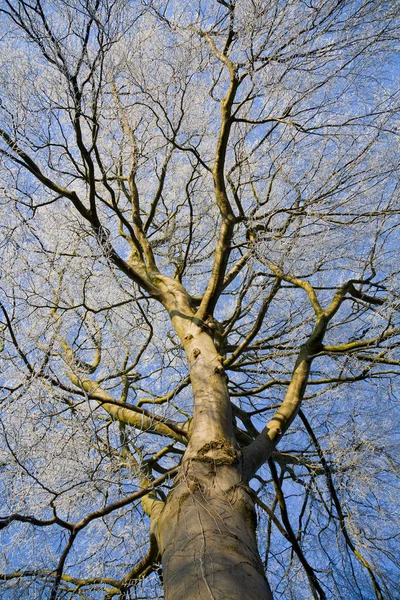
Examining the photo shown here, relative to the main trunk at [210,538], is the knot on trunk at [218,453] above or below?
above

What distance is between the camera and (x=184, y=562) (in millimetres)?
1610

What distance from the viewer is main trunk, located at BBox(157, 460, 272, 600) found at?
149 centimetres

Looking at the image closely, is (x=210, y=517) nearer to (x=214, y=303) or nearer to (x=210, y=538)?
(x=210, y=538)

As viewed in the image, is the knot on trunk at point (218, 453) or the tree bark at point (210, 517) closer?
the tree bark at point (210, 517)

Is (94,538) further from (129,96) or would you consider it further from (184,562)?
(129,96)

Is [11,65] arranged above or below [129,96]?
below

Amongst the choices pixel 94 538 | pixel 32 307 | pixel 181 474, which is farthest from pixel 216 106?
pixel 94 538

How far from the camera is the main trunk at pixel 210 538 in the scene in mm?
1491

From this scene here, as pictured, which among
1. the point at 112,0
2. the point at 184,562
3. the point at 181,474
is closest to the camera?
the point at 184,562

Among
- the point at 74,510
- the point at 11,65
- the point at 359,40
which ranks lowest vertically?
the point at 74,510

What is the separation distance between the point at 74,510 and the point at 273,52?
11.2 ft

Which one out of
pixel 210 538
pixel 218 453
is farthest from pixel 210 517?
pixel 218 453

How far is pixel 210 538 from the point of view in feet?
5.46

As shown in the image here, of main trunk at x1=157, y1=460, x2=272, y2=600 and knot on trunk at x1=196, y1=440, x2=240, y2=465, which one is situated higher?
knot on trunk at x1=196, y1=440, x2=240, y2=465
